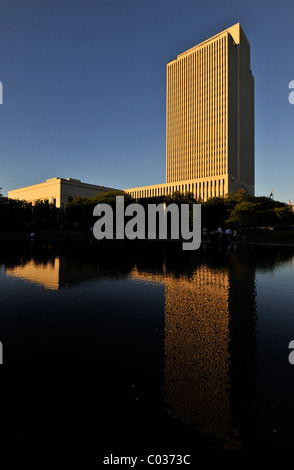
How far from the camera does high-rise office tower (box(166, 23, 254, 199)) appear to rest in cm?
11700

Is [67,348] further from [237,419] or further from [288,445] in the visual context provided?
[288,445]

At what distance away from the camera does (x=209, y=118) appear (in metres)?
122

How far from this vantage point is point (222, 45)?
117875 millimetres

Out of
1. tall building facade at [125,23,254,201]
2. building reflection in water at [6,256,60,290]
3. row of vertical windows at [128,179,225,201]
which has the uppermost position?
tall building facade at [125,23,254,201]

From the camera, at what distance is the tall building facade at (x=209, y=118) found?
116500mm

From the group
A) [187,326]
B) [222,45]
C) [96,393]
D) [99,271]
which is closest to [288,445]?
[96,393]

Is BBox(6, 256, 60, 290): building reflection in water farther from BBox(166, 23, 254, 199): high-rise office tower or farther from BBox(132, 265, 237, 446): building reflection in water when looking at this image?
BBox(166, 23, 254, 199): high-rise office tower

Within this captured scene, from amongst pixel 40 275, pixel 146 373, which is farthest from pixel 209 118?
pixel 146 373

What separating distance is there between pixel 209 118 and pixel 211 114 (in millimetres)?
1915

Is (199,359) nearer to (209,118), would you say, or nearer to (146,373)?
(146,373)

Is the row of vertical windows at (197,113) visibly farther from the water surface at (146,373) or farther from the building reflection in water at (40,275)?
the water surface at (146,373)

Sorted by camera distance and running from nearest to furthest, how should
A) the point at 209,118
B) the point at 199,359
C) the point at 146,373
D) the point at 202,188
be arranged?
the point at 146,373 < the point at 199,359 < the point at 202,188 < the point at 209,118

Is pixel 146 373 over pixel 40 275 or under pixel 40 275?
under

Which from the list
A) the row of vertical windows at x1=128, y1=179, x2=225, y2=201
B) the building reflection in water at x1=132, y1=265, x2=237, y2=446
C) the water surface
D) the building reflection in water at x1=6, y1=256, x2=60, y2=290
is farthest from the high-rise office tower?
the water surface
